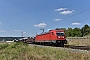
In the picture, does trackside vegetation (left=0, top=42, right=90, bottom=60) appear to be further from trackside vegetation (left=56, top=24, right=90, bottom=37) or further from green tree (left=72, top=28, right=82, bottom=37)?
trackside vegetation (left=56, top=24, right=90, bottom=37)

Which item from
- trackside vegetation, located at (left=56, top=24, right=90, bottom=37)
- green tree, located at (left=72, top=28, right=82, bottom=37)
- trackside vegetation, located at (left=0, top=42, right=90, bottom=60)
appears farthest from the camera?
trackside vegetation, located at (left=56, top=24, right=90, bottom=37)

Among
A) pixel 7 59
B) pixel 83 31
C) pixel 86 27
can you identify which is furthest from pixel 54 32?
pixel 86 27

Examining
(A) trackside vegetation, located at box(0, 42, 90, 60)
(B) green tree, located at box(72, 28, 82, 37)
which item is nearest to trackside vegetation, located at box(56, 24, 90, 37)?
(B) green tree, located at box(72, 28, 82, 37)

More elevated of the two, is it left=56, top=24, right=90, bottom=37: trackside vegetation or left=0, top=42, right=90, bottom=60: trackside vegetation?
left=56, top=24, right=90, bottom=37: trackside vegetation

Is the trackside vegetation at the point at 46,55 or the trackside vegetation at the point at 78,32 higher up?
the trackside vegetation at the point at 78,32

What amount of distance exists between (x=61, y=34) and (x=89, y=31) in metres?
96.2

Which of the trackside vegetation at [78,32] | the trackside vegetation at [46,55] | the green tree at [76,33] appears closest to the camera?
the trackside vegetation at [46,55]

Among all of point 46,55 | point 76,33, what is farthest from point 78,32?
point 46,55

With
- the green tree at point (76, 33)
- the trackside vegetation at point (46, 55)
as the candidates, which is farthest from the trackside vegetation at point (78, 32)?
the trackside vegetation at point (46, 55)

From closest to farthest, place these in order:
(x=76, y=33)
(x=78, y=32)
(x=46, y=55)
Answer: (x=46, y=55)
(x=76, y=33)
(x=78, y=32)

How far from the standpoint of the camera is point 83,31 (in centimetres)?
12781

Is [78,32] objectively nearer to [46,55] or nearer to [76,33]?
[76,33]

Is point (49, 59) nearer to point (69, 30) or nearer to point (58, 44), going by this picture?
point (58, 44)

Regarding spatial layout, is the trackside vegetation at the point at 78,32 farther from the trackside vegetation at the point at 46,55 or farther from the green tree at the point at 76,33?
the trackside vegetation at the point at 46,55
